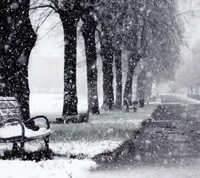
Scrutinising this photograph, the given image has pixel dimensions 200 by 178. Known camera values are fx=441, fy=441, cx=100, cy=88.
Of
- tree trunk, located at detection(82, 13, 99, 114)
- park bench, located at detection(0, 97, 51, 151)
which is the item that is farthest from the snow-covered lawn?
tree trunk, located at detection(82, 13, 99, 114)

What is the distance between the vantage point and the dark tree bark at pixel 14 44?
10945 millimetres

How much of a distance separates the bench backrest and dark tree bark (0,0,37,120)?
1962 mm

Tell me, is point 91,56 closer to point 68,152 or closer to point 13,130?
point 68,152

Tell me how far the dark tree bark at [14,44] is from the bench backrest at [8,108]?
6.44 feet

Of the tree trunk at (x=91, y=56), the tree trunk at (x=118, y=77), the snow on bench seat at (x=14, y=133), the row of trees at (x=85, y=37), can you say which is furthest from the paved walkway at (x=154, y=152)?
the tree trunk at (x=118, y=77)

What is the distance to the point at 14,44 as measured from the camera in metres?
11.1

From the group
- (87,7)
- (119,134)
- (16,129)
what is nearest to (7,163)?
(16,129)

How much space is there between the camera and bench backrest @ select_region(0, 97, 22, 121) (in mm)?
8477

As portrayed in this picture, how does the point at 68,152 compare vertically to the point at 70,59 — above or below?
below

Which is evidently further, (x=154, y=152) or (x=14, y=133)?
(x=154, y=152)

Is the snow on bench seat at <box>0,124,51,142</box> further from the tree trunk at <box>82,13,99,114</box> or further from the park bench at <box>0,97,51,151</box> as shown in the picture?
the tree trunk at <box>82,13,99,114</box>

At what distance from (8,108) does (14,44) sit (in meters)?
2.80

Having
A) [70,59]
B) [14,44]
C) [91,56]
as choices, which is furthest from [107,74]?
[14,44]

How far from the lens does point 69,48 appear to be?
1781 centimetres
